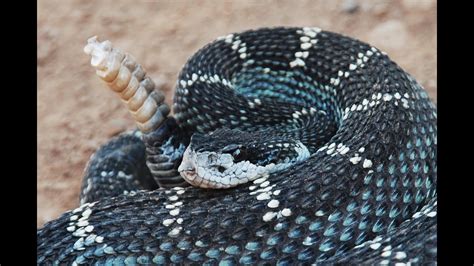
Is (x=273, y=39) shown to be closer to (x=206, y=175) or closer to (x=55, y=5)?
(x=206, y=175)

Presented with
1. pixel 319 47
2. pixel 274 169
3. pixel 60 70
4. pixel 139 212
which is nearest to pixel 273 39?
pixel 319 47

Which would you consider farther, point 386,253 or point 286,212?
point 286,212

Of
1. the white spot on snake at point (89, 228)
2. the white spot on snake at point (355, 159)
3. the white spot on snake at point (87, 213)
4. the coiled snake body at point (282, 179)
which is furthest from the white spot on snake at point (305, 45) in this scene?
the white spot on snake at point (89, 228)

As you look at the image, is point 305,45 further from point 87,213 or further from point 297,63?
point 87,213

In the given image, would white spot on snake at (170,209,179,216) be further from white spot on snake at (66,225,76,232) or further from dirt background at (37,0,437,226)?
dirt background at (37,0,437,226)

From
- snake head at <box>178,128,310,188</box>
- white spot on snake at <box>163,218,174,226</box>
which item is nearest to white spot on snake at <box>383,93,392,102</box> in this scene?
snake head at <box>178,128,310,188</box>

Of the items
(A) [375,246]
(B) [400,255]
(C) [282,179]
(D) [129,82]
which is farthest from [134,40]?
(B) [400,255]
